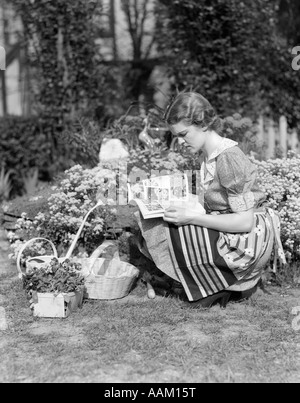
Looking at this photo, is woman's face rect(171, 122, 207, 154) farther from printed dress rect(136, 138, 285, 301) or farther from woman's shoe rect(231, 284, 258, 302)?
woman's shoe rect(231, 284, 258, 302)

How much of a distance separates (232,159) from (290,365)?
121cm

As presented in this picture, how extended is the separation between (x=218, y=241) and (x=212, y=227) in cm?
11

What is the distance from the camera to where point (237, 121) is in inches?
213

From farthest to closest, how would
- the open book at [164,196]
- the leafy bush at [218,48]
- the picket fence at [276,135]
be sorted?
1. the picket fence at [276,135]
2. the leafy bush at [218,48]
3. the open book at [164,196]

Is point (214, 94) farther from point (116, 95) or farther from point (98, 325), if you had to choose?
point (98, 325)

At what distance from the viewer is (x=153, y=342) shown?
10.2 feet

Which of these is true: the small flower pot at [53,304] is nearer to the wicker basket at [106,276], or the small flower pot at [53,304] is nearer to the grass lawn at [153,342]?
the grass lawn at [153,342]

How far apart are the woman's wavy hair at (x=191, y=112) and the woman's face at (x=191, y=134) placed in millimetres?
21

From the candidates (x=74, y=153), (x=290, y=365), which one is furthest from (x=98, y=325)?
(x=74, y=153)

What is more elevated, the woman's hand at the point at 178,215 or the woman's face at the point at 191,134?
the woman's face at the point at 191,134

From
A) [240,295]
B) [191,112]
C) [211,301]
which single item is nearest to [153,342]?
[211,301]

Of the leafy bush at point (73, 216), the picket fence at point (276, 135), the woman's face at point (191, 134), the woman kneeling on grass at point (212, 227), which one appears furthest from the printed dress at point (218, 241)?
the picket fence at point (276, 135)

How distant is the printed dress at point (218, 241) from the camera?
11.3 ft

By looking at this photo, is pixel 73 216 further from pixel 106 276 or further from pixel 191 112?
pixel 191 112
